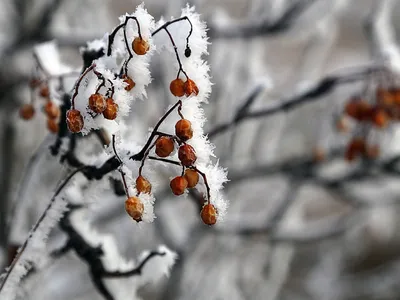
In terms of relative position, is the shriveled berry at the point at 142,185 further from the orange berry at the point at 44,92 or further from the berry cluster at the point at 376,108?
the berry cluster at the point at 376,108

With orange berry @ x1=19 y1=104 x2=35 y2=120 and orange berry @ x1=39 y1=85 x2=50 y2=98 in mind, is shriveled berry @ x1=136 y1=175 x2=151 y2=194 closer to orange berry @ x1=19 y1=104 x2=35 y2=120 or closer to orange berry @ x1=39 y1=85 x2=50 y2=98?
orange berry @ x1=39 y1=85 x2=50 y2=98

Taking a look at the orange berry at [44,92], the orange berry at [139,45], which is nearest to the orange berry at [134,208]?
the orange berry at [139,45]

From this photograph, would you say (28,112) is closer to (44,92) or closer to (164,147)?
(44,92)

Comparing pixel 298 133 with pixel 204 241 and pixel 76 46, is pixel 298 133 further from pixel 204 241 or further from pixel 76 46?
pixel 76 46

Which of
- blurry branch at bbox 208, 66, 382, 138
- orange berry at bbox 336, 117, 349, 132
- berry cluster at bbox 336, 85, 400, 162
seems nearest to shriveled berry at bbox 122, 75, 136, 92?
blurry branch at bbox 208, 66, 382, 138

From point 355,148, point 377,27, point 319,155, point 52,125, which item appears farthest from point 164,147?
point 377,27
